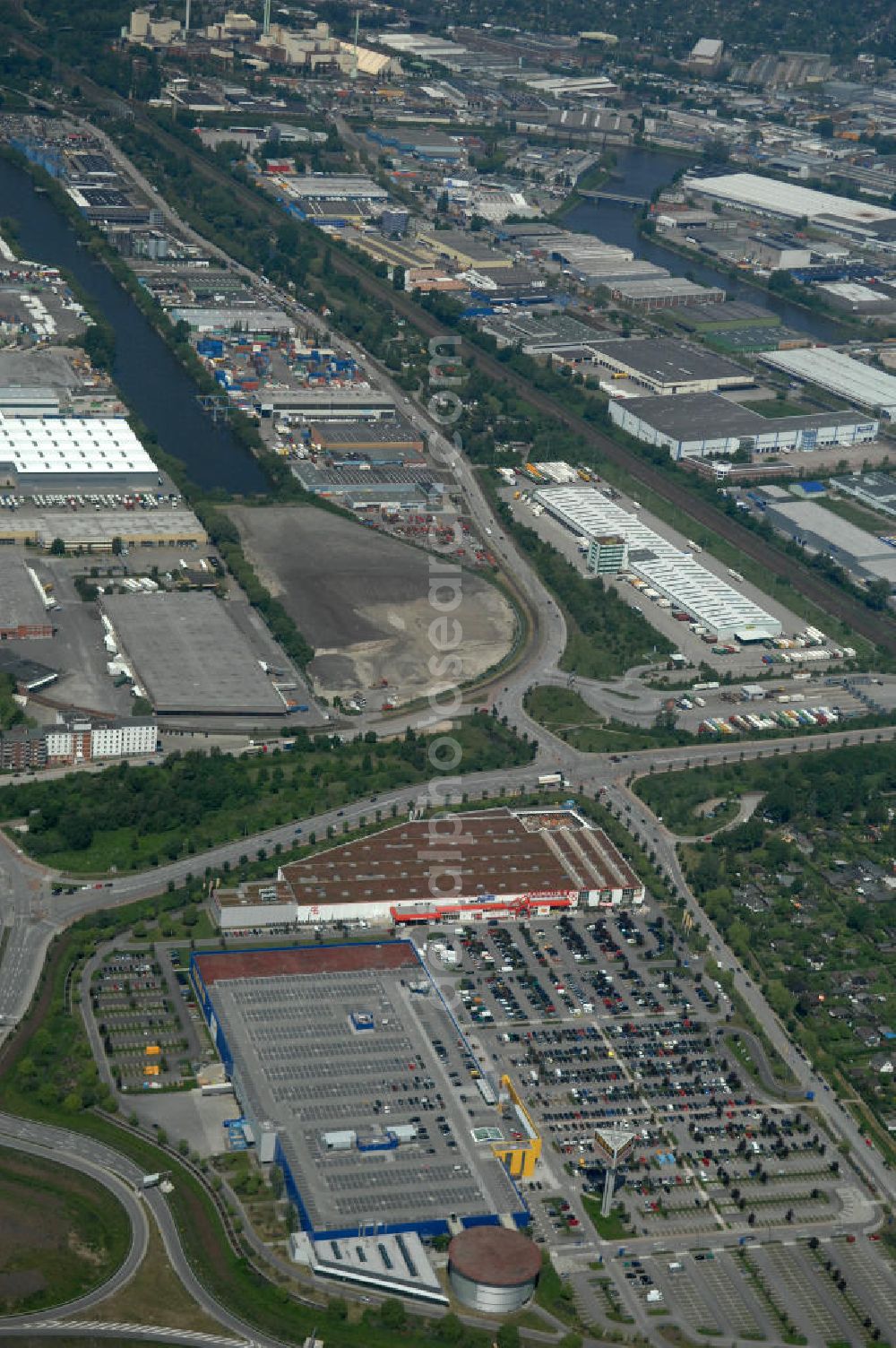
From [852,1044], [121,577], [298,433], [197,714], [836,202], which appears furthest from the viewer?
[836,202]

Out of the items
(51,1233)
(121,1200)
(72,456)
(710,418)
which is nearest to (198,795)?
(121,1200)

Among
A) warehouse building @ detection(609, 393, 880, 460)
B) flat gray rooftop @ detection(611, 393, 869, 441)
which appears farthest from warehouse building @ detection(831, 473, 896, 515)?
flat gray rooftop @ detection(611, 393, 869, 441)

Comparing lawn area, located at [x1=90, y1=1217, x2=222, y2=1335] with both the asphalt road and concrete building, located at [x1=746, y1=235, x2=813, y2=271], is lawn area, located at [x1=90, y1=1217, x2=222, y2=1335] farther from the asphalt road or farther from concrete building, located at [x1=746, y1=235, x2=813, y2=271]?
concrete building, located at [x1=746, y1=235, x2=813, y2=271]

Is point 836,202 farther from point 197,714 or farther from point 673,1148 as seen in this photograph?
point 673,1148

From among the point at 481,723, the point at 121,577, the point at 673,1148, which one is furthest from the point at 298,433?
the point at 673,1148

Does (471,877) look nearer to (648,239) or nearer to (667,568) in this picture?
(667,568)
